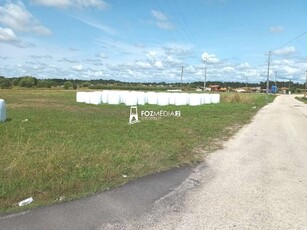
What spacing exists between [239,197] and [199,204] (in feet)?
2.68

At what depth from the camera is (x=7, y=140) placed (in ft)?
33.7

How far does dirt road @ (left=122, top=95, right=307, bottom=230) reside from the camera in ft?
15.4

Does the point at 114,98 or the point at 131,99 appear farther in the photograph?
the point at 114,98

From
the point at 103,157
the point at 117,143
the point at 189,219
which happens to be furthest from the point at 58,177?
the point at 117,143

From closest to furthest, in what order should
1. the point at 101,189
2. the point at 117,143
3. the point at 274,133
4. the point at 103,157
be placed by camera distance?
the point at 101,189 < the point at 103,157 < the point at 117,143 < the point at 274,133

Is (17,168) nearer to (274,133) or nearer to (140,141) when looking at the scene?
(140,141)

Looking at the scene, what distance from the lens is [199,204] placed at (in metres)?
5.41

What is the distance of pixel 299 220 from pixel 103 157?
181 inches

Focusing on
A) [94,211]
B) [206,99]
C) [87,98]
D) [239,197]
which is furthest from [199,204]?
[206,99]

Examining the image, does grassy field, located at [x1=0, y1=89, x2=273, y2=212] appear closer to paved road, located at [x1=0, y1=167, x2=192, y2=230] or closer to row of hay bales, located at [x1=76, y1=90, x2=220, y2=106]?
paved road, located at [x1=0, y1=167, x2=192, y2=230]

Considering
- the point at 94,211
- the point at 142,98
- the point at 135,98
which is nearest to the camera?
the point at 94,211

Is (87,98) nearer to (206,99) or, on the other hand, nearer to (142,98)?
(142,98)

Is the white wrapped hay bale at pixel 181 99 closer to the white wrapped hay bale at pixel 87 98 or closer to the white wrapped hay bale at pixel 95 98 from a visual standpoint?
the white wrapped hay bale at pixel 95 98

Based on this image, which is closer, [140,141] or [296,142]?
[140,141]
